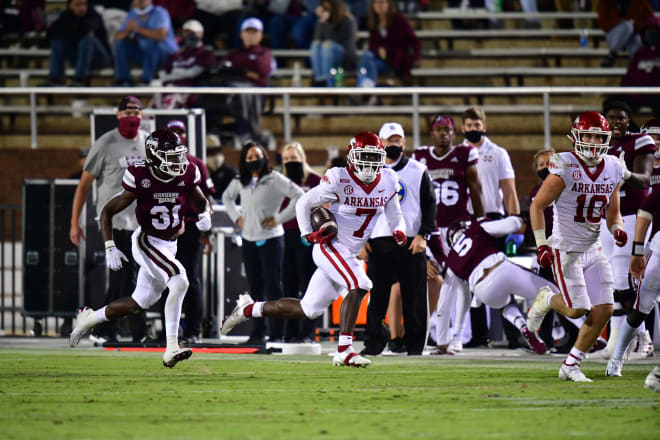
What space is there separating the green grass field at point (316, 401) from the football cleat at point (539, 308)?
32 centimetres

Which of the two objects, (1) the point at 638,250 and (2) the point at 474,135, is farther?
(2) the point at 474,135

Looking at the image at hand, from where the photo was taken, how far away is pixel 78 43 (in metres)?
16.8

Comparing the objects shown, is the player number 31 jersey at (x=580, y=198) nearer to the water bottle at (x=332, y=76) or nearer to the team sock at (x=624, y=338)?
the team sock at (x=624, y=338)

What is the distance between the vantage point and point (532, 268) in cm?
1130

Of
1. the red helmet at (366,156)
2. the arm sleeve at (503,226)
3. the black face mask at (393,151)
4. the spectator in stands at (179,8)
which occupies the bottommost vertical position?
the arm sleeve at (503,226)

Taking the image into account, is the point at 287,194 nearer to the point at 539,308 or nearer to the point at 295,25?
the point at 539,308

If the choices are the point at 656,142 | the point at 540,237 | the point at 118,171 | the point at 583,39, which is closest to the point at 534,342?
the point at 656,142

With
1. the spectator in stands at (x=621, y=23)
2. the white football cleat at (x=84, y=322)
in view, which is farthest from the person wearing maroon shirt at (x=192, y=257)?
the spectator in stands at (x=621, y=23)

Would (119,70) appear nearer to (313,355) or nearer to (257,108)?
(257,108)

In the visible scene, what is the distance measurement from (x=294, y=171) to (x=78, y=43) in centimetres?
648

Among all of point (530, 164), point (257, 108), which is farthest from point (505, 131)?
point (257, 108)

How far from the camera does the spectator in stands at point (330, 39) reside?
16.4m

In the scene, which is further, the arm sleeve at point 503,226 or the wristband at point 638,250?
the arm sleeve at point 503,226

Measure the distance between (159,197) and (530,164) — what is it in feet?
23.9
